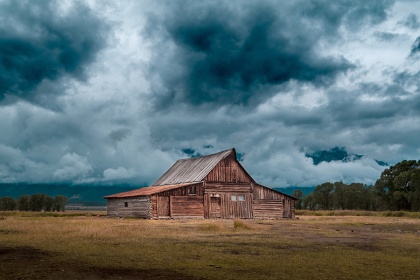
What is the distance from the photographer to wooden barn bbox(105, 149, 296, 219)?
47.6m

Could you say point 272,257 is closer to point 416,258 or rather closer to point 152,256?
point 152,256

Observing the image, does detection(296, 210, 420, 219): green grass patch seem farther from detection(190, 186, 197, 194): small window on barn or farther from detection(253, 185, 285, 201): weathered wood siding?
detection(190, 186, 197, 194): small window on barn

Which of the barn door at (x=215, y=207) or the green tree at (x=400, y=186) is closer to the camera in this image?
the barn door at (x=215, y=207)

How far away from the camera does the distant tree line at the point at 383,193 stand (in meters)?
83.0

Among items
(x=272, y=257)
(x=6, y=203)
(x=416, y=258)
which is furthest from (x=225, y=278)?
(x=6, y=203)

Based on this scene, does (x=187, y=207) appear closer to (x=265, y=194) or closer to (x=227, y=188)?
(x=227, y=188)

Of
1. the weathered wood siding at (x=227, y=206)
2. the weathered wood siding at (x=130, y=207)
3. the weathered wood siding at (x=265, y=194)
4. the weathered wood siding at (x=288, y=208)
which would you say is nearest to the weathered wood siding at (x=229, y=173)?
the weathered wood siding at (x=265, y=194)

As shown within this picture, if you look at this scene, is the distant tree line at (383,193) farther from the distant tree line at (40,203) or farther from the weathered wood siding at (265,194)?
the distant tree line at (40,203)

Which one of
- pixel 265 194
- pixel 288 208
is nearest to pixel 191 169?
pixel 265 194

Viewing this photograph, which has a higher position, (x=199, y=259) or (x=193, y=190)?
(x=193, y=190)

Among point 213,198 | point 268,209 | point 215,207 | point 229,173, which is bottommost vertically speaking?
point 268,209

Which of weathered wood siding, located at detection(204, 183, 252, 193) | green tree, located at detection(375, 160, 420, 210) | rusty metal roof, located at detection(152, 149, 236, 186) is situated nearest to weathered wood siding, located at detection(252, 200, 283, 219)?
weathered wood siding, located at detection(204, 183, 252, 193)

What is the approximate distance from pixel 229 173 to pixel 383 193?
53125 millimetres

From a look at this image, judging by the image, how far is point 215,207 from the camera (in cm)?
4988
